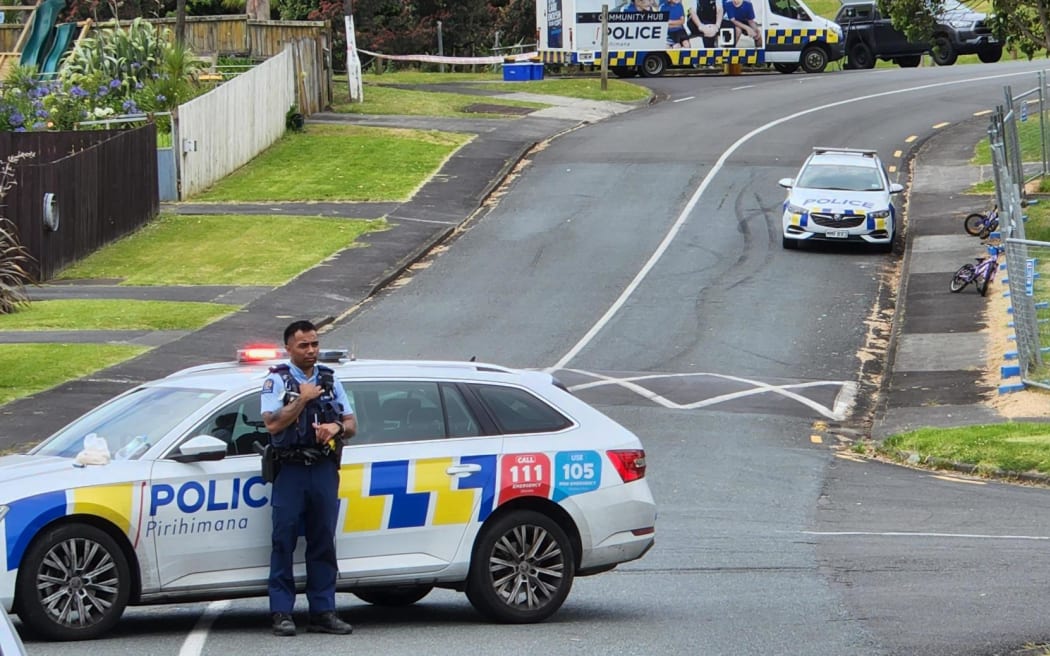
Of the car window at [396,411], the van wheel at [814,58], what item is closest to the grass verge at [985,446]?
the car window at [396,411]

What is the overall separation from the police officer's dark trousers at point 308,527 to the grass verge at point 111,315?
16332 millimetres

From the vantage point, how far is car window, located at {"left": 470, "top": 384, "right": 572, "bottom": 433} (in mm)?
10273

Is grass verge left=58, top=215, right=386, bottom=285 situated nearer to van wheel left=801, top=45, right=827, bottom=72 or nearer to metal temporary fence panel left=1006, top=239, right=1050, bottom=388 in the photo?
metal temporary fence panel left=1006, top=239, right=1050, bottom=388

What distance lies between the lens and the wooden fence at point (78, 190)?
31312 millimetres

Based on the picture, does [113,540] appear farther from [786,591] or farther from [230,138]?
[230,138]

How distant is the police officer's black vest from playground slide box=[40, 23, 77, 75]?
4057cm

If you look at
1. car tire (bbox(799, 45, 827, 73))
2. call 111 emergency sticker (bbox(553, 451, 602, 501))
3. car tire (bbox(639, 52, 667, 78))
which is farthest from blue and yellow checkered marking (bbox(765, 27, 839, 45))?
call 111 emergency sticker (bbox(553, 451, 602, 501))

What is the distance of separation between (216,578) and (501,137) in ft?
114

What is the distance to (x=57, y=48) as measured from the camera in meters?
48.5

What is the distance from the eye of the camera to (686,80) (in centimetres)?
5581

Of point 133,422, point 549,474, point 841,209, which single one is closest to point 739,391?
point 841,209

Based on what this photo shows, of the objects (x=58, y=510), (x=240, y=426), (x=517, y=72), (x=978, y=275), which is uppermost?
(x=517, y=72)

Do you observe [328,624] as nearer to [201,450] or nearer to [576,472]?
[201,450]

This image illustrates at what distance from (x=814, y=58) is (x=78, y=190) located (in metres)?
30.7
